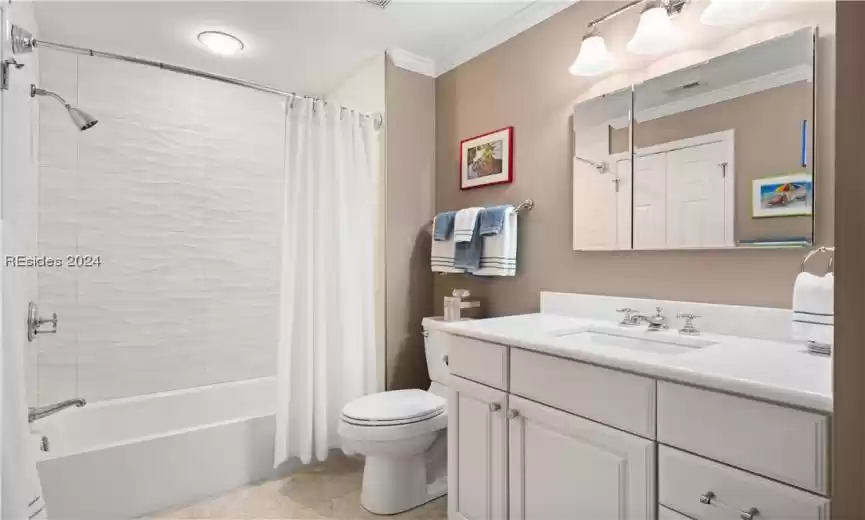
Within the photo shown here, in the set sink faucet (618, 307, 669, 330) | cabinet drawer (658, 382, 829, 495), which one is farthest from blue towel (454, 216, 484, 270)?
cabinet drawer (658, 382, 829, 495)

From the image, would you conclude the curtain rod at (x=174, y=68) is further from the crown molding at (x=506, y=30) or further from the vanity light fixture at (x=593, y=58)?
the vanity light fixture at (x=593, y=58)

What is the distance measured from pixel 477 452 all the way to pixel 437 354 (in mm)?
755

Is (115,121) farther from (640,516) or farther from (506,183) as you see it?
(640,516)

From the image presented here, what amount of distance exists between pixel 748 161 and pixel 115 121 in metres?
2.88

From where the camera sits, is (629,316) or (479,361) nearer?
(479,361)

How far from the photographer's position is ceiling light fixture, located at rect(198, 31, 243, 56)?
2318mm

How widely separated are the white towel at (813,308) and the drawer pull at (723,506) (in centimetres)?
50

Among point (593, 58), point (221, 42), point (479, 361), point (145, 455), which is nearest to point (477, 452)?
point (479, 361)

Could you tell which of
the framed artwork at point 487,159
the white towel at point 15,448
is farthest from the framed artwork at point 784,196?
the white towel at point 15,448

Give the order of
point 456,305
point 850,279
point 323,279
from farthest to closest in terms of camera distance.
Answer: point 456,305
point 323,279
point 850,279

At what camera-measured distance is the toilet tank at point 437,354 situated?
2270mm

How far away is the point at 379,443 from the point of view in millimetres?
1855

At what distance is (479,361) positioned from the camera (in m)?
1.59

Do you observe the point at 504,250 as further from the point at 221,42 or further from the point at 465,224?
the point at 221,42
